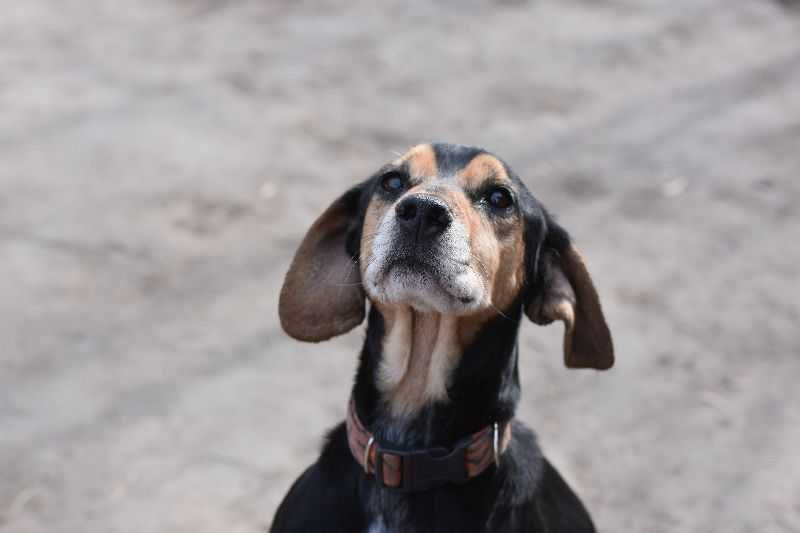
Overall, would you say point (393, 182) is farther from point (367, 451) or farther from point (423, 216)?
point (367, 451)

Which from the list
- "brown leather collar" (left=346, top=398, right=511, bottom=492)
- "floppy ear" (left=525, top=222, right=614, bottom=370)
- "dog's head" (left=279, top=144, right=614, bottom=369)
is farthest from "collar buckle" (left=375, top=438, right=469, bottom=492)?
"floppy ear" (left=525, top=222, right=614, bottom=370)

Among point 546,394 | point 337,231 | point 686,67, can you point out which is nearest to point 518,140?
point 686,67

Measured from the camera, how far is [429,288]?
10.8ft

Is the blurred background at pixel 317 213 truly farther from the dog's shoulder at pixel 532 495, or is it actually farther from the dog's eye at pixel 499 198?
the dog's eye at pixel 499 198

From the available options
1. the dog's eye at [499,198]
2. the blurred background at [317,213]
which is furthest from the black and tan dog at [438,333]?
the blurred background at [317,213]

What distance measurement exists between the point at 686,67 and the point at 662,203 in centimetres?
185

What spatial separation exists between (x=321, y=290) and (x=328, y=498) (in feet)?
2.14

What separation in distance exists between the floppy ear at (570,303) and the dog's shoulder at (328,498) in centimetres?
70

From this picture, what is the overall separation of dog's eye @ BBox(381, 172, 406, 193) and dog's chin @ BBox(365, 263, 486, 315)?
0.36 meters

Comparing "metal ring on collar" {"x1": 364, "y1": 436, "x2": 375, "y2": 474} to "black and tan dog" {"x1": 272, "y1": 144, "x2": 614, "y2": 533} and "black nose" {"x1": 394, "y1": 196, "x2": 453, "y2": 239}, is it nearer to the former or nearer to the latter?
"black and tan dog" {"x1": 272, "y1": 144, "x2": 614, "y2": 533}

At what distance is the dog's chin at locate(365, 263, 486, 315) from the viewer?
3285 millimetres

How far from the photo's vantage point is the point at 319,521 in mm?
3383

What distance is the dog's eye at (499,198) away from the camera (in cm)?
361

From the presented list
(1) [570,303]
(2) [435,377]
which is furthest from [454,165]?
(2) [435,377]
